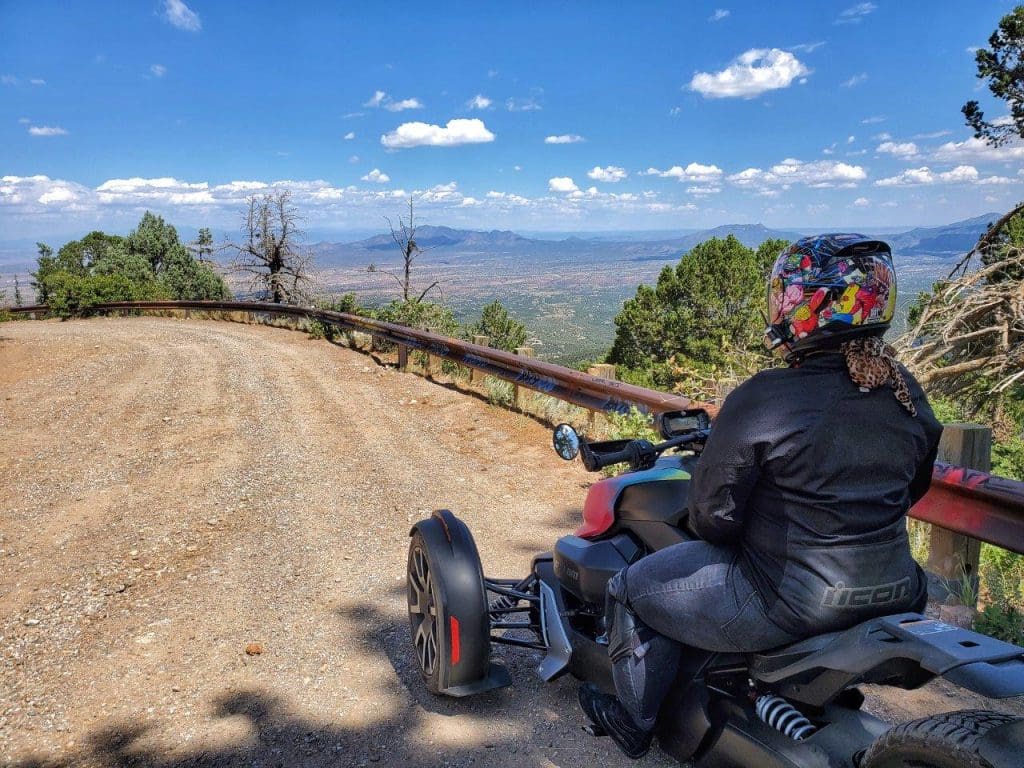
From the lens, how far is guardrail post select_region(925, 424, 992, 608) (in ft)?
13.2

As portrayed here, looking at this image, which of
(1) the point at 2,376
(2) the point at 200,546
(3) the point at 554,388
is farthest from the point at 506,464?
(1) the point at 2,376

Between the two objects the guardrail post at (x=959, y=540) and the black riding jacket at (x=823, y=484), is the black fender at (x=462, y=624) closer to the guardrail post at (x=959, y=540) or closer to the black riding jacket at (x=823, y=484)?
the black riding jacket at (x=823, y=484)

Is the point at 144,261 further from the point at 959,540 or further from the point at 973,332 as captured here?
the point at 959,540

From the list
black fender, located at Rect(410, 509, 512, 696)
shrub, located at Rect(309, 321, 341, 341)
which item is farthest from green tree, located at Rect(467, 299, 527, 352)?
black fender, located at Rect(410, 509, 512, 696)

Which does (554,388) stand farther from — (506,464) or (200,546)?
(200,546)

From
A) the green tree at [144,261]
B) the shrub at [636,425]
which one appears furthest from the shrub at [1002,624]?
the green tree at [144,261]

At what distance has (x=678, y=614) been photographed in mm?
2494

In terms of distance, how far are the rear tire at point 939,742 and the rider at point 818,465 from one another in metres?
0.37

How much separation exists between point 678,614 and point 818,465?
736 mm

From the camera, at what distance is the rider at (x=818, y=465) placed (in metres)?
2.15

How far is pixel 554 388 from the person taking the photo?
8.13 m

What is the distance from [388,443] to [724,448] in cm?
603

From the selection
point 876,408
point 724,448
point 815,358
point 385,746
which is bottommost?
point 385,746

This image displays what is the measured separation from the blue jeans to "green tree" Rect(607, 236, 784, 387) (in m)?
38.3
